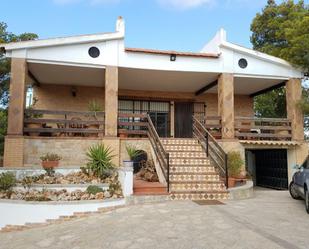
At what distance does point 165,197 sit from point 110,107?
4.81 metres

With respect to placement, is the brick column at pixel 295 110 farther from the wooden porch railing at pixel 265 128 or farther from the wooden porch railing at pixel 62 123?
the wooden porch railing at pixel 62 123

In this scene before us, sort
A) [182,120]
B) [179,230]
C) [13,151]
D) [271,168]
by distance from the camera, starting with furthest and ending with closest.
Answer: [182,120], [271,168], [13,151], [179,230]

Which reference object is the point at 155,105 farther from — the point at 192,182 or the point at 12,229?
the point at 12,229

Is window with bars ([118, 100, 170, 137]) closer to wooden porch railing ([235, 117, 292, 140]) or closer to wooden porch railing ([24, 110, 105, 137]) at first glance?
wooden porch railing ([24, 110, 105, 137])

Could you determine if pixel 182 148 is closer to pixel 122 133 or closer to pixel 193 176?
pixel 193 176

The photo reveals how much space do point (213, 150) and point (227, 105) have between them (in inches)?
119

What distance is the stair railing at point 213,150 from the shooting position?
10.1 metres

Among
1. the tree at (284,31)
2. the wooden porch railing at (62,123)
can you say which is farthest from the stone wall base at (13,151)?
the tree at (284,31)

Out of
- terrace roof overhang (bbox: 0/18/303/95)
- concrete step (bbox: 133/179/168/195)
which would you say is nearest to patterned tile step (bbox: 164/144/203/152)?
concrete step (bbox: 133/179/168/195)

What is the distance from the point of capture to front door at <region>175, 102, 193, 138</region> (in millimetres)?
17016

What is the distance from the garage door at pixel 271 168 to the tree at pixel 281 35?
3.50 meters

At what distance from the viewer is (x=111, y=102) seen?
12070 mm

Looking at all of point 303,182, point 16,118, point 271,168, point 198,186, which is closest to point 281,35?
point 271,168

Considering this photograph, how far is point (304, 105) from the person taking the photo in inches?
527
